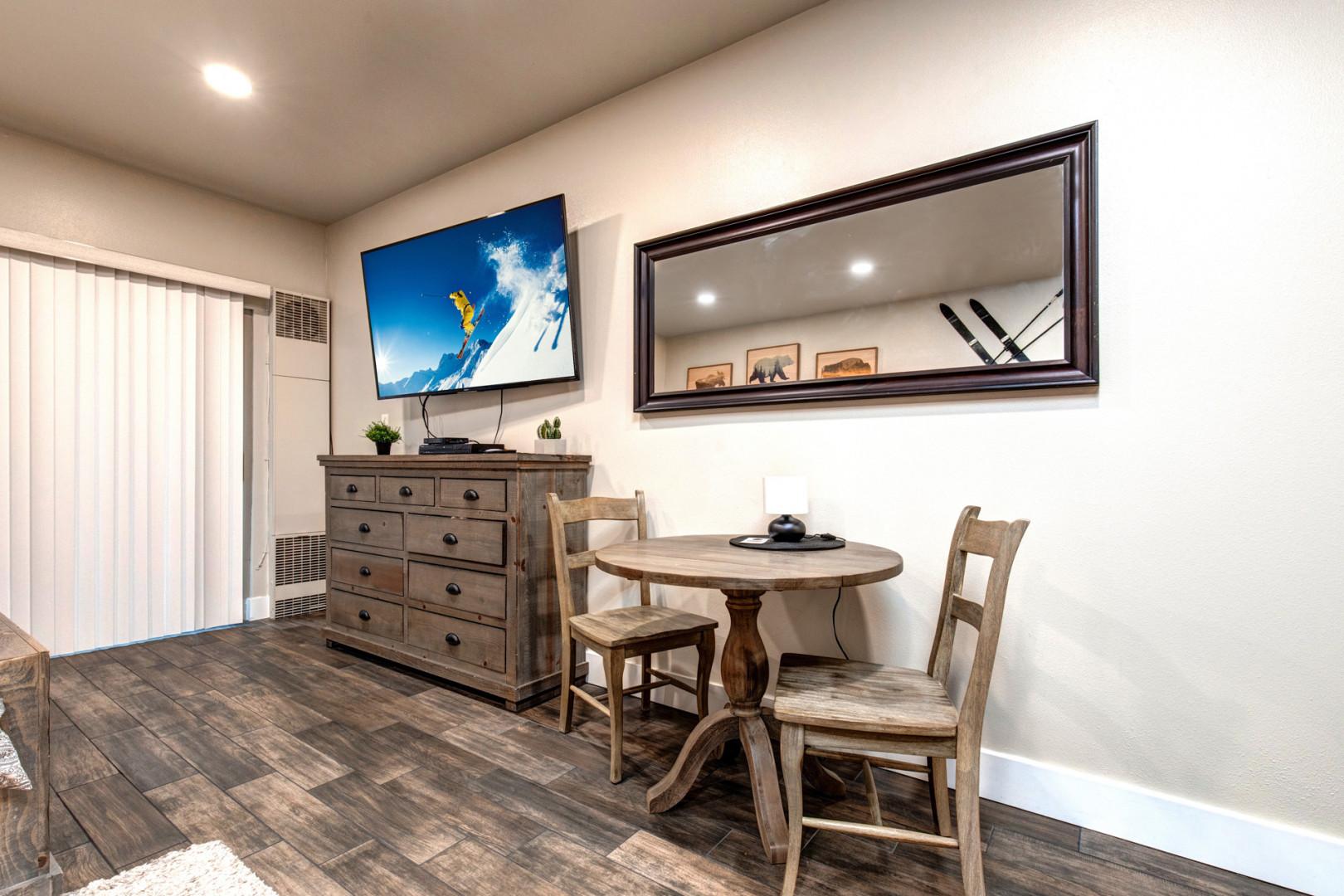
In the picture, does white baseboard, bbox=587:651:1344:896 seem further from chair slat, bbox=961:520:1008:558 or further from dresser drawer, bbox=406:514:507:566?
dresser drawer, bbox=406:514:507:566

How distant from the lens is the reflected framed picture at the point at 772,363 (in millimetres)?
2307

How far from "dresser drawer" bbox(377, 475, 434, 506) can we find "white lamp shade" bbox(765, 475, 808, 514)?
1.63m

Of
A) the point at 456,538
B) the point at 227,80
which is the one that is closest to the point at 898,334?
the point at 456,538

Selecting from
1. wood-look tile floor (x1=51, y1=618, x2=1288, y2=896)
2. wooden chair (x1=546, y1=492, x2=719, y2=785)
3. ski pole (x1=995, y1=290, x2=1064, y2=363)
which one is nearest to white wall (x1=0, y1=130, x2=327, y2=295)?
wood-look tile floor (x1=51, y1=618, x2=1288, y2=896)

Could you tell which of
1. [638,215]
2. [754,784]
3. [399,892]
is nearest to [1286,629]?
[754,784]

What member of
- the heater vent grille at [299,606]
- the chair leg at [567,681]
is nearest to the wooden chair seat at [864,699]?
the chair leg at [567,681]

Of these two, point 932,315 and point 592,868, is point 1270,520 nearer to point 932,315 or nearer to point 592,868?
Answer: point 932,315

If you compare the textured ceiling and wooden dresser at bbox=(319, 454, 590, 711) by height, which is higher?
the textured ceiling

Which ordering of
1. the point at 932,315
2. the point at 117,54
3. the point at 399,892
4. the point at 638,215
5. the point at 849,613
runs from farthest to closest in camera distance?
the point at 638,215 < the point at 117,54 < the point at 849,613 < the point at 932,315 < the point at 399,892

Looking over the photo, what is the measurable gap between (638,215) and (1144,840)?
2788 mm

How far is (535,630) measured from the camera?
2.58 m

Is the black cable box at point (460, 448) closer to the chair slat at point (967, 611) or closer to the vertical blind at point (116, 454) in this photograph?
the vertical blind at point (116, 454)

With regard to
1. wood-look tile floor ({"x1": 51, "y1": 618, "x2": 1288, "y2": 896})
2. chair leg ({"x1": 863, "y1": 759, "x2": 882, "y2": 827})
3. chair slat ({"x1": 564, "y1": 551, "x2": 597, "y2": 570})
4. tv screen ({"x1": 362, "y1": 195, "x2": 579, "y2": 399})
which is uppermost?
tv screen ({"x1": 362, "y1": 195, "x2": 579, "y2": 399})

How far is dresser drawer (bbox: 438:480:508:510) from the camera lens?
257 cm
